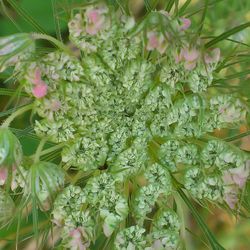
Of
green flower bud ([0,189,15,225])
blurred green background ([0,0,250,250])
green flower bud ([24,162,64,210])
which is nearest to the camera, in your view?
green flower bud ([24,162,64,210])

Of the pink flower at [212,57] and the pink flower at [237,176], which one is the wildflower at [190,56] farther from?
the pink flower at [237,176]

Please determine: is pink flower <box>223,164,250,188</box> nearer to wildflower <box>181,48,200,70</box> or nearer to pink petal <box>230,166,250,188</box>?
pink petal <box>230,166,250,188</box>

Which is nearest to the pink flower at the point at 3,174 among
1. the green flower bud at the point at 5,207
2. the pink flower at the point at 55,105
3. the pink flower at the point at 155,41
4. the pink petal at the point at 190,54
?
the green flower bud at the point at 5,207

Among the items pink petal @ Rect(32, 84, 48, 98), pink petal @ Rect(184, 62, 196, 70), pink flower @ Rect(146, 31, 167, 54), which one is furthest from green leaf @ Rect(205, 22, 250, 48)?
pink petal @ Rect(32, 84, 48, 98)

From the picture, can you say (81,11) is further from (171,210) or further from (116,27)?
(171,210)

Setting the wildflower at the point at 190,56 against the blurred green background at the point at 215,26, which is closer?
the wildflower at the point at 190,56
